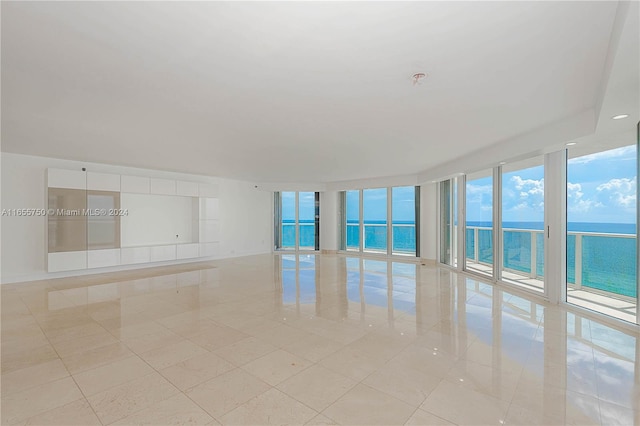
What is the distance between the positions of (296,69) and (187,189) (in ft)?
22.7

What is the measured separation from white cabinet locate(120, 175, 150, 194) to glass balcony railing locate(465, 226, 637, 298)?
835 cm

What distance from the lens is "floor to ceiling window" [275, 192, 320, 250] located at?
37.3ft

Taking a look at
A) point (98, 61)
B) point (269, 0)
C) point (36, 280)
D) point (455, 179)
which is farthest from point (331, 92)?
point (36, 280)

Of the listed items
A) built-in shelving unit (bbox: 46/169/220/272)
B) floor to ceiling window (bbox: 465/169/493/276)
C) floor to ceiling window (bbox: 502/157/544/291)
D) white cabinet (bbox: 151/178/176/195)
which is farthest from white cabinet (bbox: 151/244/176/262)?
floor to ceiling window (bbox: 502/157/544/291)

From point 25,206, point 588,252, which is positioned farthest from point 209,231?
point 588,252

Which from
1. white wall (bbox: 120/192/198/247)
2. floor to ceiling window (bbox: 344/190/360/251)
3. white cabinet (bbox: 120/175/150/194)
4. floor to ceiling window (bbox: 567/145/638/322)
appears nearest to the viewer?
floor to ceiling window (bbox: 567/145/638/322)

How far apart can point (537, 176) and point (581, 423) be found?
174 inches

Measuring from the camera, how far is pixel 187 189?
28.0 ft

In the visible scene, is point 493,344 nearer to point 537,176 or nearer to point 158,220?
point 537,176

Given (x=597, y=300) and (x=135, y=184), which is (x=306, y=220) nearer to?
(x=135, y=184)

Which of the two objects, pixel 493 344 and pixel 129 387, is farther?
pixel 493 344

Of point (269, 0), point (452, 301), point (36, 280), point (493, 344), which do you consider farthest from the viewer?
point (36, 280)

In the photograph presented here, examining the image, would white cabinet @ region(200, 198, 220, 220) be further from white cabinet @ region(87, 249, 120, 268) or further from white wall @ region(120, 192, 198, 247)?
white cabinet @ region(87, 249, 120, 268)

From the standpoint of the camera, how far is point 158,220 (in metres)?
8.44
